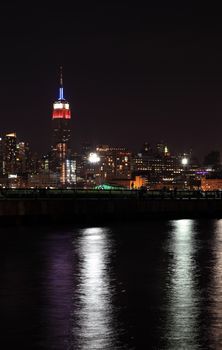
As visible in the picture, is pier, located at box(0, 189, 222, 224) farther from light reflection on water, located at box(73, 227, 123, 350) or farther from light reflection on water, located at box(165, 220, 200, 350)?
light reflection on water, located at box(73, 227, 123, 350)

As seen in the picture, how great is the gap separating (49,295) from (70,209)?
39.9m

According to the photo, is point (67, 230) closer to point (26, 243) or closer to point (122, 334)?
point (26, 243)

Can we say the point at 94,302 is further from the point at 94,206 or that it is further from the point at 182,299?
the point at 94,206

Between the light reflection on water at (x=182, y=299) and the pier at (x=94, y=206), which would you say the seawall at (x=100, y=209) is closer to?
the pier at (x=94, y=206)

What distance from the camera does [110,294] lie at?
25.7 m

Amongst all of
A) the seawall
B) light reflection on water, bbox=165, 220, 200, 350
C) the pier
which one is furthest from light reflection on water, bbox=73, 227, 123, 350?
the pier

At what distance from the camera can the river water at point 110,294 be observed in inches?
773

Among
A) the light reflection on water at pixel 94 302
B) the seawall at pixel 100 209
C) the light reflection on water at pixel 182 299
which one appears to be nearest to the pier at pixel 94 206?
the seawall at pixel 100 209

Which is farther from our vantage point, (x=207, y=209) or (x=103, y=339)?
(x=207, y=209)

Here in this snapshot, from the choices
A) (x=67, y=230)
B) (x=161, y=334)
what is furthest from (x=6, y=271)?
(x=67, y=230)

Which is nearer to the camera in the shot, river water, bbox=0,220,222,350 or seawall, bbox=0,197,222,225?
river water, bbox=0,220,222,350

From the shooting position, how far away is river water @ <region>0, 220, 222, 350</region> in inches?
773

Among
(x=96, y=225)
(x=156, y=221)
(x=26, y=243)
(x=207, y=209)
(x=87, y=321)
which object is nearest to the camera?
(x=87, y=321)

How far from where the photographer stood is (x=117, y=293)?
25953 mm
